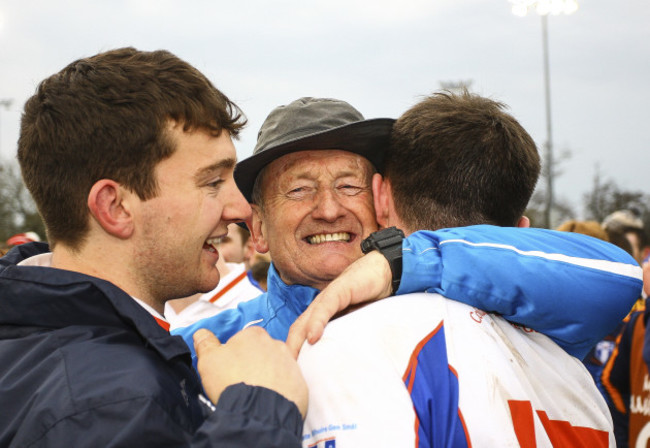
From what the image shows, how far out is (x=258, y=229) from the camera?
3.33 meters

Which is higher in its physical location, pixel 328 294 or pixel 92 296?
pixel 92 296

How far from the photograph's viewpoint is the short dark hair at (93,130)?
195 centimetres

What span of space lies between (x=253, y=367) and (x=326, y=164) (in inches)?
62.3

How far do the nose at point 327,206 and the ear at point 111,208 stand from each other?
3.88ft

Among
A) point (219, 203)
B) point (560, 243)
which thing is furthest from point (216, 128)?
point (560, 243)

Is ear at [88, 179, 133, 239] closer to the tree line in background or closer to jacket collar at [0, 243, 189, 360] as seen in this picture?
jacket collar at [0, 243, 189, 360]

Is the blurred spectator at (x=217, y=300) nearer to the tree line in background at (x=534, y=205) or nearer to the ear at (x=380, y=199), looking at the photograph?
the ear at (x=380, y=199)

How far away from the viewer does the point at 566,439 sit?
1860mm

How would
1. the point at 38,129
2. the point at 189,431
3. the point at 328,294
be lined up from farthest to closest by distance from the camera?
1. the point at 38,129
2. the point at 328,294
3. the point at 189,431

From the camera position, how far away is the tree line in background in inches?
1214

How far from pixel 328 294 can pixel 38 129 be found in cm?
101

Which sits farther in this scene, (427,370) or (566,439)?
(566,439)

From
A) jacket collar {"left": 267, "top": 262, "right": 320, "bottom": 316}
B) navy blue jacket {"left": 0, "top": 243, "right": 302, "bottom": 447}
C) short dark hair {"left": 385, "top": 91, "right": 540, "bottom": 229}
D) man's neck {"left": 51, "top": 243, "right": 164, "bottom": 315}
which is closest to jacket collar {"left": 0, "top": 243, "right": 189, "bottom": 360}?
navy blue jacket {"left": 0, "top": 243, "right": 302, "bottom": 447}

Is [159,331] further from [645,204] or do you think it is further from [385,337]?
[645,204]
